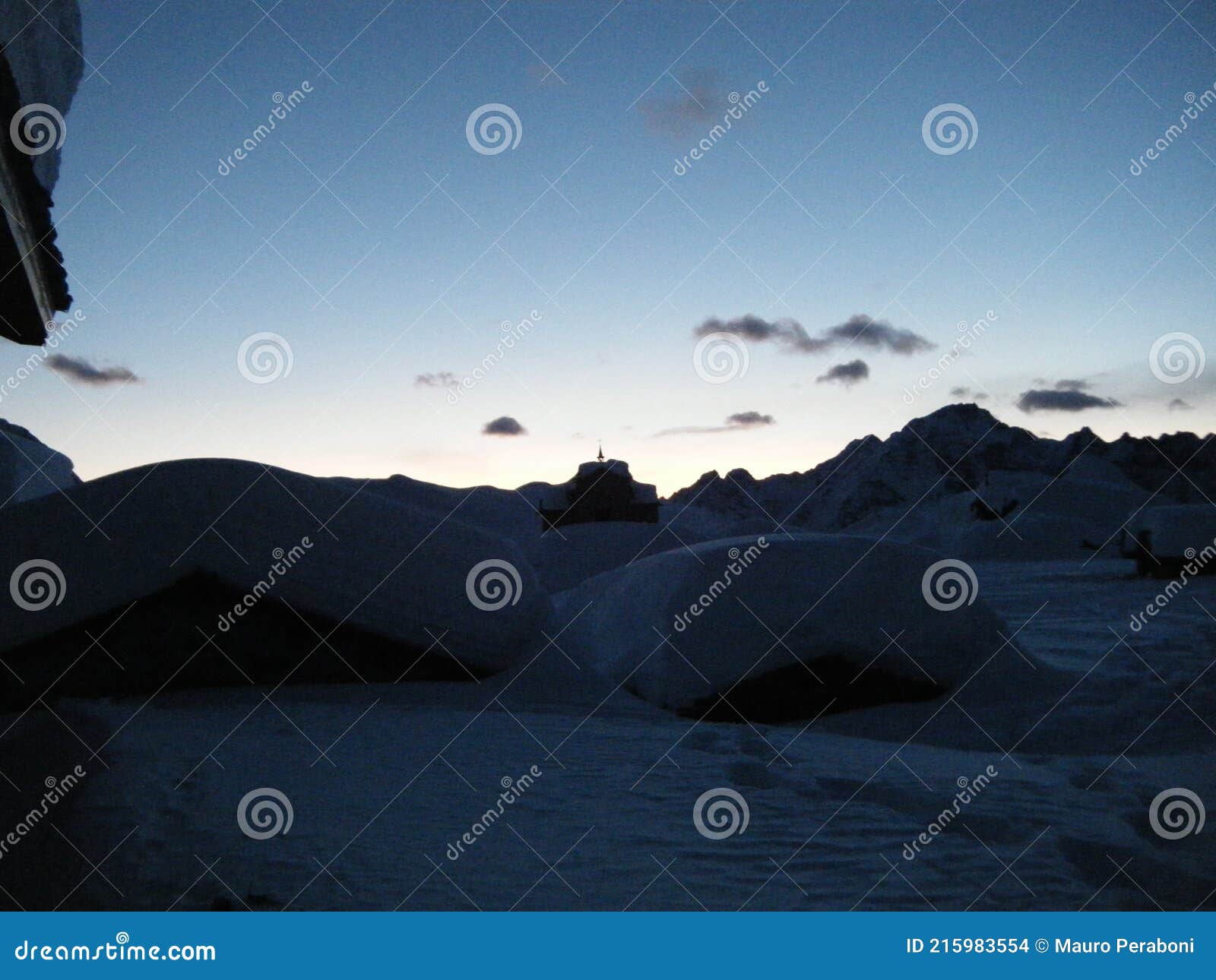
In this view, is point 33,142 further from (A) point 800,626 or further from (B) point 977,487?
(B) point 977,487

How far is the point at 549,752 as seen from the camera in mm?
4445

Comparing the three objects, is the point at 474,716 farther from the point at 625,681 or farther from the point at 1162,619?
the point at 1162,619

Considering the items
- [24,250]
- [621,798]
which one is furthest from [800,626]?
[24,250]

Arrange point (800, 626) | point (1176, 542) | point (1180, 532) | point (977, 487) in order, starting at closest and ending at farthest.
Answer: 1. point (800, 626)
2. point (1176, 542)
3. point (1180, 532)
4. point (977, 487)

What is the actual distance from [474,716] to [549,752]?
3.83ft

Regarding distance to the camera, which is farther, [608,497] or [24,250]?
[608,497]

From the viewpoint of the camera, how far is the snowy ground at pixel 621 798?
271 centimetres

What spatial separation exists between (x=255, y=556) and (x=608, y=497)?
55.1ft

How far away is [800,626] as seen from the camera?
18.9 feet

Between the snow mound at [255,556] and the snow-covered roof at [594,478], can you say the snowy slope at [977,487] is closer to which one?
the snow-covered roof at [594,478]

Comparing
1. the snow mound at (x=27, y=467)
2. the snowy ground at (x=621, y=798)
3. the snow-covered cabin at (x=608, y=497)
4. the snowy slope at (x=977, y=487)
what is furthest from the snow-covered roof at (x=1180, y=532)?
the snow mound at (x=27, y=467)

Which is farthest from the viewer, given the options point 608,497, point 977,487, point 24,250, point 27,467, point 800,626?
point 977,487

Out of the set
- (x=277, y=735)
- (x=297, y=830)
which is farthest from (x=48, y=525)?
(x=297, y=830)

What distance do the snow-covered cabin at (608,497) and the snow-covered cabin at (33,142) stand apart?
634 inches
